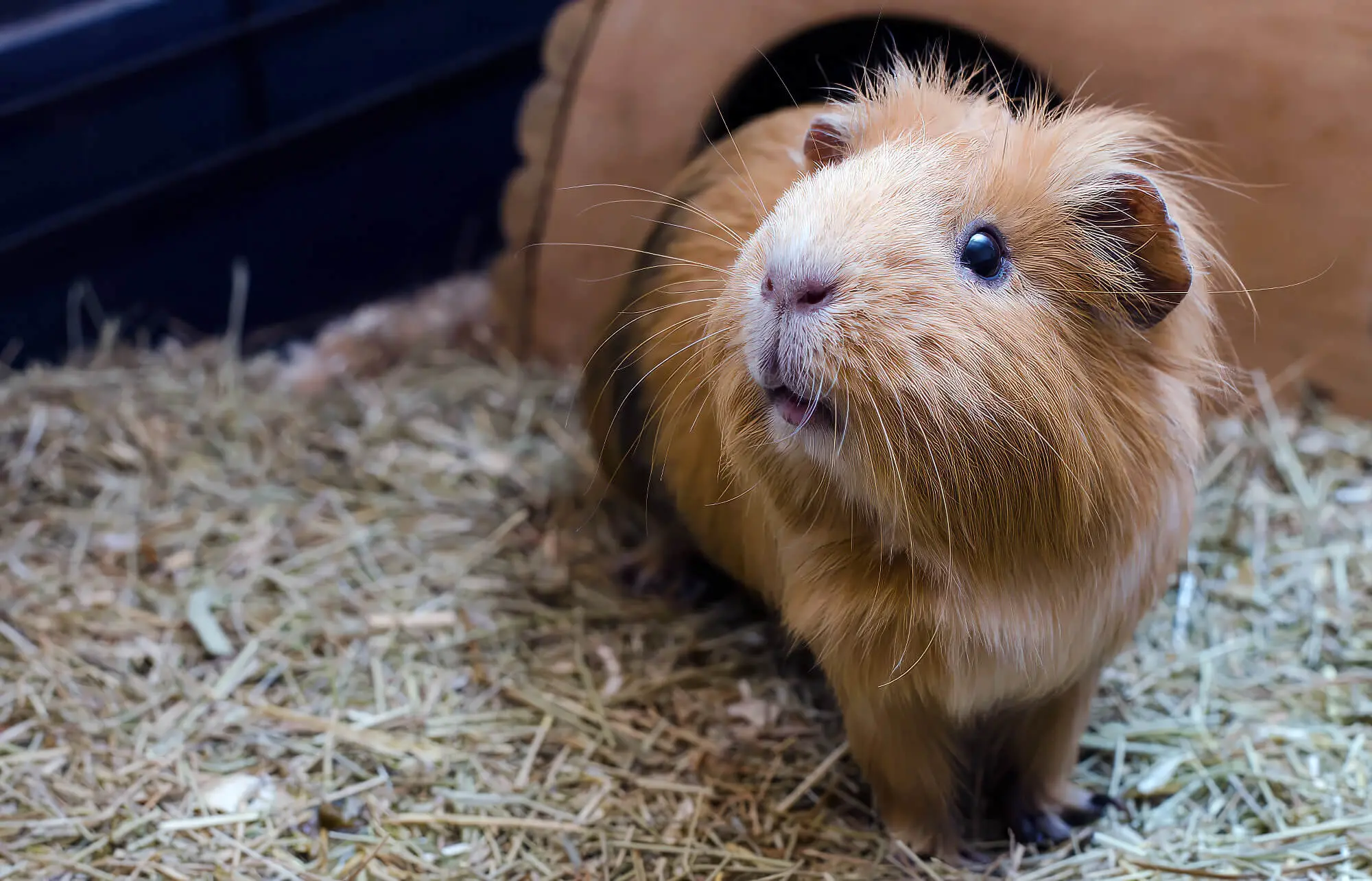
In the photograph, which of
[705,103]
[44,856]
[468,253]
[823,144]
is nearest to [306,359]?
[468,253]

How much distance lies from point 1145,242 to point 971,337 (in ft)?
1.10

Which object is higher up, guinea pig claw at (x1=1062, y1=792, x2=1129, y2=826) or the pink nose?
the pink nose

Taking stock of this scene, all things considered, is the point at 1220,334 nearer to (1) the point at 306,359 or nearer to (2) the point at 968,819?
(2) the point at 968,819

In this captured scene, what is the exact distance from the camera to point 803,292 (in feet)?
5.16

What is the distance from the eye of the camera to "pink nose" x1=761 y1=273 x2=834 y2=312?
61.7 inches

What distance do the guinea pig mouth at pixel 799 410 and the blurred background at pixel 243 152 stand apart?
2.63 meters

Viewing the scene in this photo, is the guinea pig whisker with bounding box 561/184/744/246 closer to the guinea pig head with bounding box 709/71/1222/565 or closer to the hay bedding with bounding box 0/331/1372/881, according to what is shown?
the guinea pig head with bounding box 709/71/1222/565

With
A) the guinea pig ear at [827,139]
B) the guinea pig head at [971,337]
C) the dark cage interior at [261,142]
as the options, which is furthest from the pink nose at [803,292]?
the dark cage interior at [261,142]

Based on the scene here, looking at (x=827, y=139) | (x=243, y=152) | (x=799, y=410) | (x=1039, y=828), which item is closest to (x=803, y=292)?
(x=799, y=410)

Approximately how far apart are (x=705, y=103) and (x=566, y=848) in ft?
5.95

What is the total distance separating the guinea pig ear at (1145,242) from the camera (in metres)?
1.73

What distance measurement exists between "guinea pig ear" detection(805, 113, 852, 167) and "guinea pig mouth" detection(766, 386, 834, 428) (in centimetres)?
48

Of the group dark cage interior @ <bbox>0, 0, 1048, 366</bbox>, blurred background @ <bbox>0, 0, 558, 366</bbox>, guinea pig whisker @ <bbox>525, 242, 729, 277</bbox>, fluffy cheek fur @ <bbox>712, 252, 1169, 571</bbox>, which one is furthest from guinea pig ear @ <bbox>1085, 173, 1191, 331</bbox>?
blurred background @ <bbox>0, 0, 558, 366</bbox>

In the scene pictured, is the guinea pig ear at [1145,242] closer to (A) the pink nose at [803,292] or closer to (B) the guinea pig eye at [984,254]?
(B) the guinea pig eye at [984,254]
